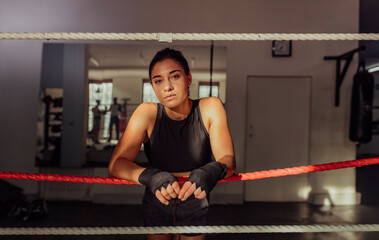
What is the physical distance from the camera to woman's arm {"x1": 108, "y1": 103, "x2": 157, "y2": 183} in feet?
2.98

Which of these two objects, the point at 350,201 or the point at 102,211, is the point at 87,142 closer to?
the point at 102,211

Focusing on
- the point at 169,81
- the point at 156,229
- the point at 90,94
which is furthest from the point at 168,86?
the point at 90,94

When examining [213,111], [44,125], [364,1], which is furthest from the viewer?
[364,1]

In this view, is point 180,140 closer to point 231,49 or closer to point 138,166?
point 138,166

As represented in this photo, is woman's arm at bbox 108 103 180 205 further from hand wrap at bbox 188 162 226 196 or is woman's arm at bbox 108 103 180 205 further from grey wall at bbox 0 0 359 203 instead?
grey wall at bbox 0 0 359 203

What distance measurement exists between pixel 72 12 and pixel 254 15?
2223 mm

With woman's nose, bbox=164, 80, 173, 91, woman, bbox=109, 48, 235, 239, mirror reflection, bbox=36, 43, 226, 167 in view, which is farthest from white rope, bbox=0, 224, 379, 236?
mirror reflection, bbox=36, 43, 226, 167

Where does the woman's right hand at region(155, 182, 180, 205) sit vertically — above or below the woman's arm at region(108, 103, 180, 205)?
below

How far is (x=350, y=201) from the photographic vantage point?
12.2 feet

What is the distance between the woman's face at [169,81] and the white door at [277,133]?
2887 mm

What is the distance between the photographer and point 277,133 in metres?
3.80

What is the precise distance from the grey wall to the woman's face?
274 cm

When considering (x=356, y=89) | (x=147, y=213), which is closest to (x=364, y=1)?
(x=356, y=89)

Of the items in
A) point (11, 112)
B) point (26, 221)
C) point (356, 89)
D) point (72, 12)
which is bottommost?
point (26, 221)
